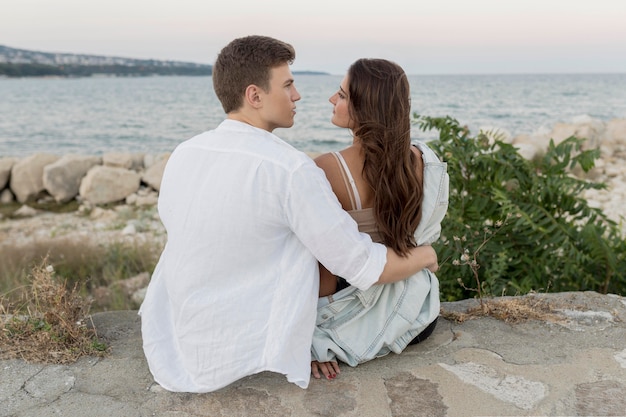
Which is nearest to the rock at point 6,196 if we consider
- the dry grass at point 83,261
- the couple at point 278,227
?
the dry grass at point 83,261

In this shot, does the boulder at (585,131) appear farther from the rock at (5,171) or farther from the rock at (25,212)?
the rock at (5,171)

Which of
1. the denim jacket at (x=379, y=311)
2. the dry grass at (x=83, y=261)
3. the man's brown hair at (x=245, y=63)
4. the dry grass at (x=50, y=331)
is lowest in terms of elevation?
the dry grass at (x=83, y=261)

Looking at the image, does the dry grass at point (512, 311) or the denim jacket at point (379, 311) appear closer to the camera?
the denim jacket at point (379, 311)

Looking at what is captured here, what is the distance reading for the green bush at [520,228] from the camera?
15.4ft

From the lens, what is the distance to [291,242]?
275 cm

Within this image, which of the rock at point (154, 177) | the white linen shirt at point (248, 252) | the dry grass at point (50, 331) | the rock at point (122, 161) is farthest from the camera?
the rock at point (122, 161)

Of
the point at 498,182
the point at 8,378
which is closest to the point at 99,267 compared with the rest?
the point at 8,378

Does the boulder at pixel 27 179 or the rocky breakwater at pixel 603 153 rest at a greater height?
the rocky breakwater at pixel 603 153

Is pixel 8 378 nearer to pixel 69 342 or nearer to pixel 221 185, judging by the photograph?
pixel 69 342

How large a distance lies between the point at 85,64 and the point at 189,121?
9226 centimetres

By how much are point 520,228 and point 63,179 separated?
12.3m

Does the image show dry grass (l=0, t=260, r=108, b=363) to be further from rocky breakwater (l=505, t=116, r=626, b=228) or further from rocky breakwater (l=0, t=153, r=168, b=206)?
rocky breakwater (l=0, t=153, r=168, b=206)

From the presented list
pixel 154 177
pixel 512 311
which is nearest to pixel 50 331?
pixel 512 311

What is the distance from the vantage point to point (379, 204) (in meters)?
2.98
